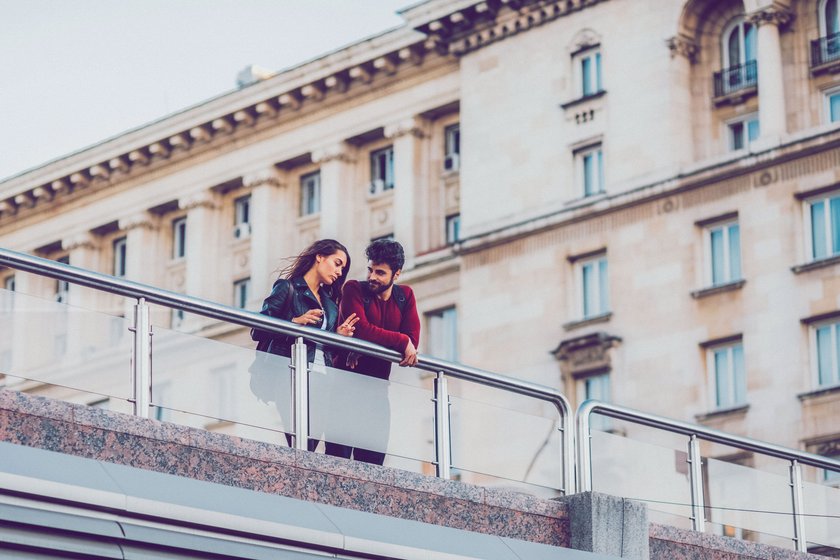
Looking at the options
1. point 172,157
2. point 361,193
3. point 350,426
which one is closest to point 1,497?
point 350,426

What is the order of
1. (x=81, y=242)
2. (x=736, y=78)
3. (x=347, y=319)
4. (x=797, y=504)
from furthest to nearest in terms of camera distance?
(x=81, y=242), (x=736, y=78), (x=797, y=504), (x=347, y=319)

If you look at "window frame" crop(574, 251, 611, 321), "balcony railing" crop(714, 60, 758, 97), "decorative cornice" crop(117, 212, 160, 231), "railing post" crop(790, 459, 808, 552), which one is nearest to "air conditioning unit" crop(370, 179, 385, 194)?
"window frame" crop(574, 251, 611, 321)

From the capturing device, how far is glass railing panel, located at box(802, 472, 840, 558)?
16.9 meters

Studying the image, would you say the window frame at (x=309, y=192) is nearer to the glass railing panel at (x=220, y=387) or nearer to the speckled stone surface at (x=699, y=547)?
the speckled stone surface at (x=699, y=547)

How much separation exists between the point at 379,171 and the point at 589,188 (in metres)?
8.15

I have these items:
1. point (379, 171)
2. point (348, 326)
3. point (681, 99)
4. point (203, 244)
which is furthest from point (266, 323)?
point (203, 244)

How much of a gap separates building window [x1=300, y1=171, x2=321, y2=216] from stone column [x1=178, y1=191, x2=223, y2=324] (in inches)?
113

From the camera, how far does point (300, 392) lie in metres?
13.2

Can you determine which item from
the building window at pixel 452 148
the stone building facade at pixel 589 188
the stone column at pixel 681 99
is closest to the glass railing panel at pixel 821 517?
the stone building facade at pixel 589 188

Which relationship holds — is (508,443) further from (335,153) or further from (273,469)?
(335,153)

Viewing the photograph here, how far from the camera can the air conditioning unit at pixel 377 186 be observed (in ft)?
169

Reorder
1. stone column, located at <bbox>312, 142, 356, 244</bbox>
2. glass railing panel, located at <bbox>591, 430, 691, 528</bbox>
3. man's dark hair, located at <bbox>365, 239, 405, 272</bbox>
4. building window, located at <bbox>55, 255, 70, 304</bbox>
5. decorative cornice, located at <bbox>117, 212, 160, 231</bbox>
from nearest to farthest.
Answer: building window, located at <bbox>55, 255, 70, 304</bbox>, man's dark hair, located at <bbox>365, 239, 405, 272</bbox>, glass railing panel, located at <bbox>591, 430, 691, 528</bbox>, stone column, located at <bbox>312, 142, 356, 244</bbox>, decorative cornice, located at <bbox>117, 212, 160, 231</bbox>

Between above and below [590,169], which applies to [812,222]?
below

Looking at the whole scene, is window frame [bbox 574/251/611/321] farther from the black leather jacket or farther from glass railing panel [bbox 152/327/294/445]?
glass railing panel [bbox 152/327/294/445]
